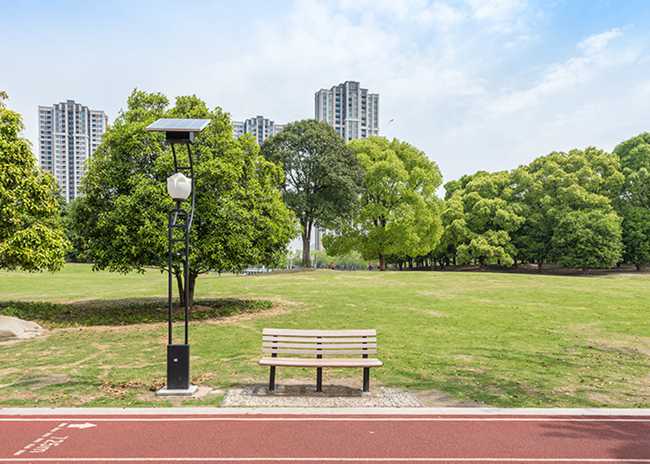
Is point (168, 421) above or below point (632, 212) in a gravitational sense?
below

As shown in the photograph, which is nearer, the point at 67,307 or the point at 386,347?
the point at 386,347

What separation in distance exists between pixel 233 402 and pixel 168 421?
1.10 metres

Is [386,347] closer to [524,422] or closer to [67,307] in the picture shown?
[524,422]

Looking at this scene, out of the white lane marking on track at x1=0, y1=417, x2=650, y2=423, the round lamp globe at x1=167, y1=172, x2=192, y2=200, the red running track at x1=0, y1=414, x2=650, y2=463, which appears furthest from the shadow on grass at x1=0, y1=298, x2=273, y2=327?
the red running track at x1=0, y1=414, x2=650, y2=463

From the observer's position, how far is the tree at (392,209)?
42.8 meters

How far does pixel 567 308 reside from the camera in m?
18.4

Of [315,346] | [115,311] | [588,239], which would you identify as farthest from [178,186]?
[588,239]

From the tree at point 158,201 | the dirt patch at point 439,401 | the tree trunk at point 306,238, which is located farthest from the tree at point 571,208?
the dirt patch at point 439,401

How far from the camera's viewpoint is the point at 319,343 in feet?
26.5

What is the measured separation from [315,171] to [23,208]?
2714cm

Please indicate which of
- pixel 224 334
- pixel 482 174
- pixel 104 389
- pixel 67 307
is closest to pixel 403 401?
pixel 104 389

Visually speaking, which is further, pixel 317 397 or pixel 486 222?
pixel 486 222

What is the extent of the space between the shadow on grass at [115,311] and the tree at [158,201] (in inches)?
69.2

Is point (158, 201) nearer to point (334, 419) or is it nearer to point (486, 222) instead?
point (334, 419)
